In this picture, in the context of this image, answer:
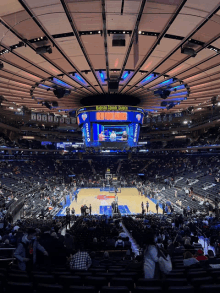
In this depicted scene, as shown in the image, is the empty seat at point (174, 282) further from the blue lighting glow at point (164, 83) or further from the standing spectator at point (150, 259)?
the blue lighting glow at point (164, 83)

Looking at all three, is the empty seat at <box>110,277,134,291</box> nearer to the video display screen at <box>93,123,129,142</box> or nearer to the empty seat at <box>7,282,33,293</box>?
the empty seat at <box>7,282,33,293</box>

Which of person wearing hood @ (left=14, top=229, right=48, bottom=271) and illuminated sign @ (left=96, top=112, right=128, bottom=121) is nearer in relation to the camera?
person wearing hood @ (left=14, top=229, right=48, bottom=271)

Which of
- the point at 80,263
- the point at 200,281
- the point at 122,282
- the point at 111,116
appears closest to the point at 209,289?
the point at 200,281

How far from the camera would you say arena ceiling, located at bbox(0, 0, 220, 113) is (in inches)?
186

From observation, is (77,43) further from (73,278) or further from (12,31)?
(73,278)

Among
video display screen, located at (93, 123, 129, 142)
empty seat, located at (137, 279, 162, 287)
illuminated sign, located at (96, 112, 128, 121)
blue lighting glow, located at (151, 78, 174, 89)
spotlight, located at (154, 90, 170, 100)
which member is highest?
blue lighting glow, located at (151, 78, 174, 89)

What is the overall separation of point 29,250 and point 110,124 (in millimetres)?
11763

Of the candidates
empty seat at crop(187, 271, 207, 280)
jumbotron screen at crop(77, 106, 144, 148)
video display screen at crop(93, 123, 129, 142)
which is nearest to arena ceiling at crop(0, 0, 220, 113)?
jumbotron screen at crop(77, 106, 144, 148)

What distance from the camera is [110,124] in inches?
601

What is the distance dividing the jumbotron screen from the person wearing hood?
1000 centimetres

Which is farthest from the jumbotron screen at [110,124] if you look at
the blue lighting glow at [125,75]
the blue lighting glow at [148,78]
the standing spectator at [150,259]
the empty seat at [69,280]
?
the empty seat at [69,280]

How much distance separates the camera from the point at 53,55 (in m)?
7.17

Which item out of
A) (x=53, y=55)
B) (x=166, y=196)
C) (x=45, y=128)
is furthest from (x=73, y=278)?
(x=45, y=128)

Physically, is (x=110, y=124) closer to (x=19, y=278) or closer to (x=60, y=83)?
(x=60, y=83)
